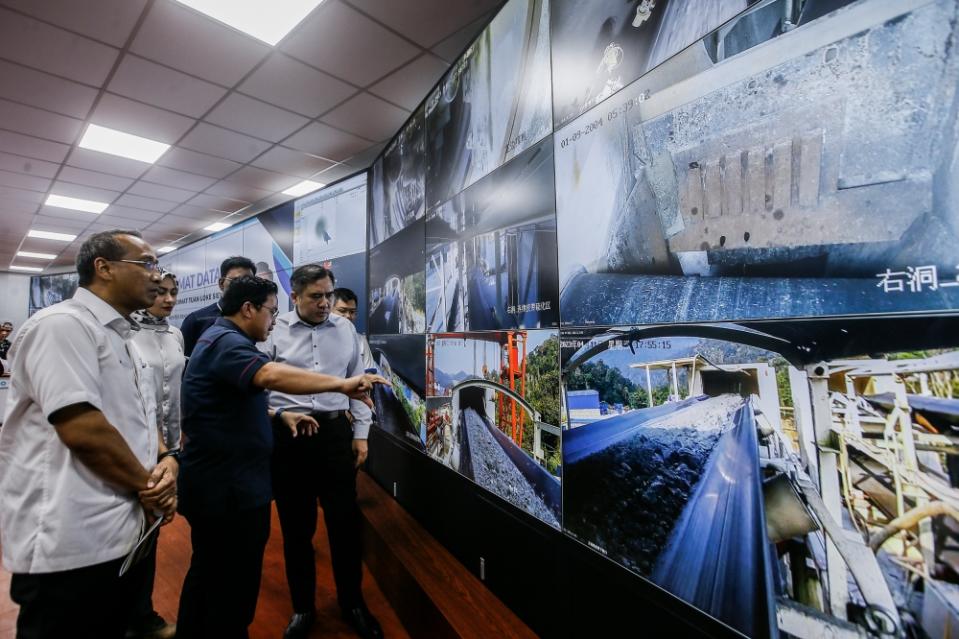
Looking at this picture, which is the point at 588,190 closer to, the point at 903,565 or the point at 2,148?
the point at 903,565

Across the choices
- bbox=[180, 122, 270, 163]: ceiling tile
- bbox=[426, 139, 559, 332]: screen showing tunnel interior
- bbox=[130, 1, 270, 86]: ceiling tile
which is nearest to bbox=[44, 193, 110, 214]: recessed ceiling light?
bbox=[180, 122, 270, 163]: ceiling tile

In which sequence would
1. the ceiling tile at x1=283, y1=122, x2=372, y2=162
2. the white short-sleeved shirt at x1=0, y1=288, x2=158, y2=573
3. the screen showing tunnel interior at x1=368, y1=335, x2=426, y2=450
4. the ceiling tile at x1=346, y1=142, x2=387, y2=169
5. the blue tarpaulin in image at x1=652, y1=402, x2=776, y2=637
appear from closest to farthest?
the blue tarpaulin in image at x1=652, y1=402, x2=776, y2=637, the white short-sleeved shirt at x1=0, y1=288, x2=158, y2=573, the screen showing tunnel interior at x1=368, y1=335, x2=426, y2=450, the ceiling tile at x1=283, y1=122, x2=372, y2=162, the ceiling tile at x1=346, y1=142, x2=387, y2=169

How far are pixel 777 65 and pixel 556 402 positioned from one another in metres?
1.14

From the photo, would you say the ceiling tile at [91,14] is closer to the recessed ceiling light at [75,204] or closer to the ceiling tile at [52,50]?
the ceiling tile at [52,50]

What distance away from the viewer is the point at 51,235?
21.6ft

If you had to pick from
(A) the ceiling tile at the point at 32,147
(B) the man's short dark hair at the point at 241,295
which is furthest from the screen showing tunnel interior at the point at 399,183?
(A) the ceiling tile at the point at 32,147

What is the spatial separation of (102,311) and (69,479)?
1.56 feet

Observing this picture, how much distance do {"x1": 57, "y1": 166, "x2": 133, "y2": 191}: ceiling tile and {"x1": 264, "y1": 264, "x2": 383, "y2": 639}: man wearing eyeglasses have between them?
160 inches

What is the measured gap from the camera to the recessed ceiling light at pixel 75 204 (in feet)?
16.4

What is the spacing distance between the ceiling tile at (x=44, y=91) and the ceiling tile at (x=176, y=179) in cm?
109

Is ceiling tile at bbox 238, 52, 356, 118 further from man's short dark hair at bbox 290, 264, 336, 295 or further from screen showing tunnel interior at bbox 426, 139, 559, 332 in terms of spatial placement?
man's short dark hair at bbox 290, 264, 336, 295

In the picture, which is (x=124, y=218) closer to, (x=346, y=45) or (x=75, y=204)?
(x=75, y=204)

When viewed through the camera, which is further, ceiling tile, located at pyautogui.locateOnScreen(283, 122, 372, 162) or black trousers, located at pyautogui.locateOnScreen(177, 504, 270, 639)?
ceiling tile, located at pyautogui.locateOnScreen(283, 122, 372, 162)

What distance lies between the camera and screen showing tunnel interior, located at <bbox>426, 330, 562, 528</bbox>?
5.18 ft
